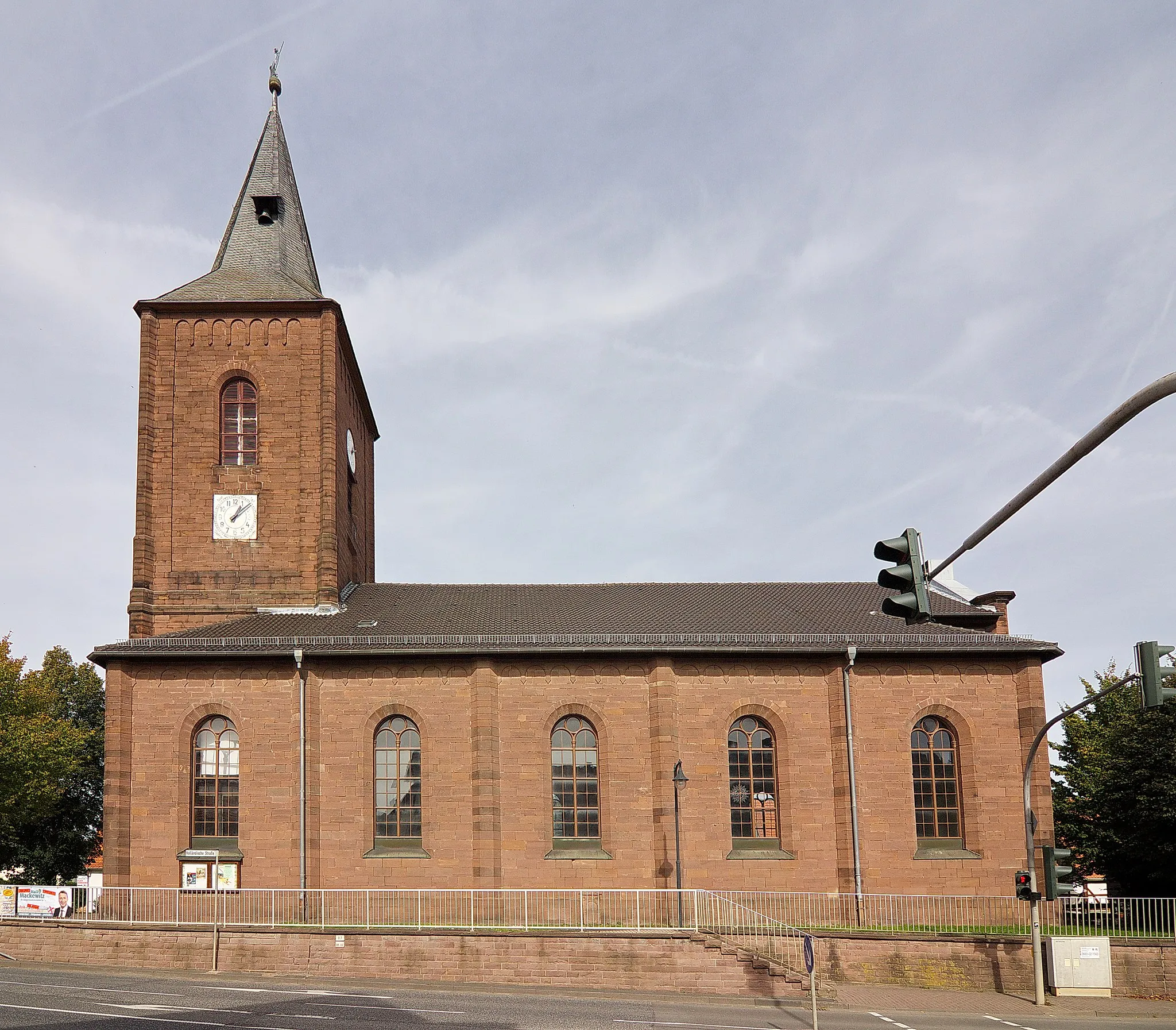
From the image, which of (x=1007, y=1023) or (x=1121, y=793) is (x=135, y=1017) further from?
(x=1121, y=793)

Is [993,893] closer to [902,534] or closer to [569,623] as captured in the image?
[569,623]

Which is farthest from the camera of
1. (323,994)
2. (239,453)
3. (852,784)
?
(239,453)

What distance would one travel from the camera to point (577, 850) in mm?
28469

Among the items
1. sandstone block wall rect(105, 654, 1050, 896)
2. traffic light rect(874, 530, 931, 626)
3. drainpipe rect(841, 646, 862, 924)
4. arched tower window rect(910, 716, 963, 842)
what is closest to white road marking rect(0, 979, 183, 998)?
sandstone block wall rect(105, 654, 1050, 896)

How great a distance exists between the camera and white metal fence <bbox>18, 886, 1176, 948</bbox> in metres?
26.3

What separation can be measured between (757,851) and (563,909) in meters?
5.18

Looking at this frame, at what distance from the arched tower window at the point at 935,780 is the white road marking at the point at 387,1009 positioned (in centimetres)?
1389

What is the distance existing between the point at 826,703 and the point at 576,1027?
1324cm

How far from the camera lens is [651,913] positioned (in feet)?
89.6

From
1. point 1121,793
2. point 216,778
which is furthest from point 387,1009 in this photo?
point 1121,793

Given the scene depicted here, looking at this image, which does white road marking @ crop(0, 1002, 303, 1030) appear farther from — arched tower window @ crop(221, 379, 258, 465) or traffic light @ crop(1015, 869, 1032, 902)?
arched tower window @ crop(221, 379, 258, 465)

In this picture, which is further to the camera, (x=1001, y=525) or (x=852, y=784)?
(x=852, y=784)

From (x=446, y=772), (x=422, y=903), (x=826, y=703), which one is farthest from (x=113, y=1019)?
(x=826, y=703)

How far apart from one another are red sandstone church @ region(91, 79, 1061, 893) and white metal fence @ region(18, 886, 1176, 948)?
2.00 ft
